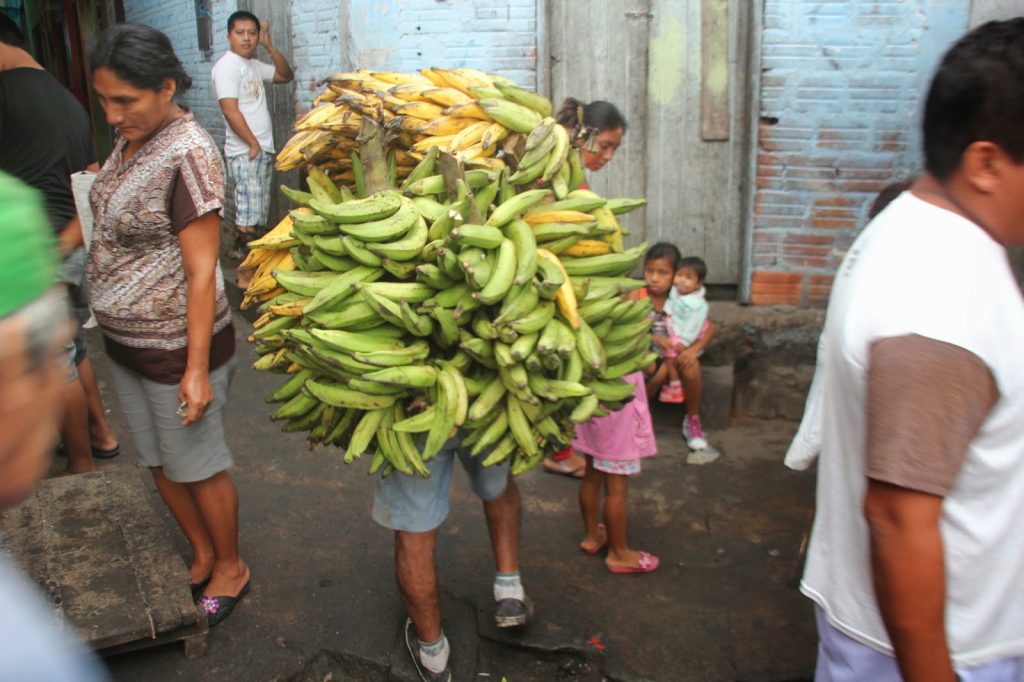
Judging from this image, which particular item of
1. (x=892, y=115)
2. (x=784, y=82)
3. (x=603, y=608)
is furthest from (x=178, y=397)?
(x=892, y=115)

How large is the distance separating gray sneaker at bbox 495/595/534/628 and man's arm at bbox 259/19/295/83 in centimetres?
491

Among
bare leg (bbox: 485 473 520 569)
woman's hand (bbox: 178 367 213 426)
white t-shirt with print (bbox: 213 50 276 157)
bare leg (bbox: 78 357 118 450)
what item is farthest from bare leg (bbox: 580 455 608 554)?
white t-shirt with print (bbox: 213 50 276 157)

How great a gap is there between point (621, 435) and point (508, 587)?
803 millimetres

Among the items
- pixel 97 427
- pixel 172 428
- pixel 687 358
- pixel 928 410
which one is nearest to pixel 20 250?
pixel 928 410

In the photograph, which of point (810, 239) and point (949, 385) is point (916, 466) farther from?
point (810, 239)

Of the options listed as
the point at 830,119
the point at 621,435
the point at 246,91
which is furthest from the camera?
the point at 246,91


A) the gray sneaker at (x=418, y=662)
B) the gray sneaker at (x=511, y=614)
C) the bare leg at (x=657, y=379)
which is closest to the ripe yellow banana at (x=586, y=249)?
the gray sneaker at (x=511, y=614)

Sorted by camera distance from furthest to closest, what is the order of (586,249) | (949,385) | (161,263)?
(161,263)
(586,249)
(949,385)

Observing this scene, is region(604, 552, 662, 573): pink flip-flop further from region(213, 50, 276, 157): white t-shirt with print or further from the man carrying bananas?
region(213, 50, 276, 157): white t-shirt with print

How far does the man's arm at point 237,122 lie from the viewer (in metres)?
7.01

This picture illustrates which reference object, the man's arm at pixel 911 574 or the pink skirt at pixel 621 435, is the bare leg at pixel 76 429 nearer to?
the pink skirt at pixel 621 435

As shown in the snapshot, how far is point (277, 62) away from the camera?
22.9ft

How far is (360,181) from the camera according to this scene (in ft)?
9.65

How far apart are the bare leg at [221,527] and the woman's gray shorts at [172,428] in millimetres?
85
